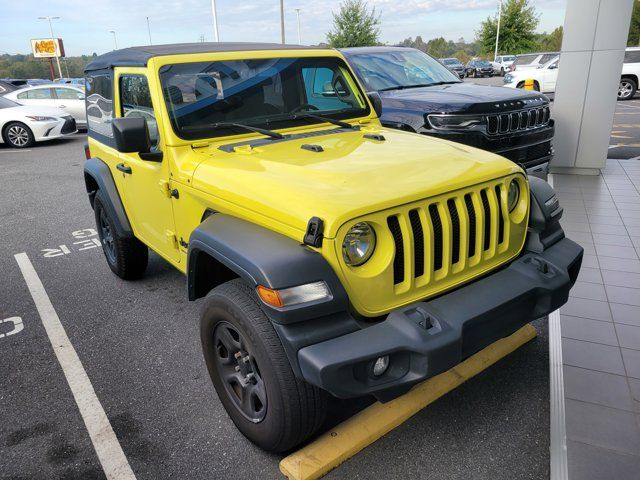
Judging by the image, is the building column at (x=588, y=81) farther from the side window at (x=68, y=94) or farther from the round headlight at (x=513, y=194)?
the side window at (x=68, y=94)

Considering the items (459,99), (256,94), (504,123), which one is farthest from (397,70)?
(256,94)

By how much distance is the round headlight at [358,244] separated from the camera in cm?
211

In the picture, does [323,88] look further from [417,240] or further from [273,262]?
[273,262]

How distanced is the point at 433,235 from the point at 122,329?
102 inches

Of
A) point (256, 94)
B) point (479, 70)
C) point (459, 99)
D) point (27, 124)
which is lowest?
point (27, 124)

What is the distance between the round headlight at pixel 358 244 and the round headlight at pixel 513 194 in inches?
39.7

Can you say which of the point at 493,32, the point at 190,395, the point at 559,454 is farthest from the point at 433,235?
the point at 493,32

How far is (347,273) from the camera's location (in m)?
2.06

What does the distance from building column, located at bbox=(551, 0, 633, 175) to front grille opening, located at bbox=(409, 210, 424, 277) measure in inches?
252

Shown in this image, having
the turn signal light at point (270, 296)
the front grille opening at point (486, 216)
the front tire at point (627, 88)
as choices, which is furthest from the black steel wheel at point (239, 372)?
the front tire at point (627, 88)

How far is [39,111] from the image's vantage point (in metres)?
12.8

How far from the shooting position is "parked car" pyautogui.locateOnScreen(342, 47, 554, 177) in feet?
18.0

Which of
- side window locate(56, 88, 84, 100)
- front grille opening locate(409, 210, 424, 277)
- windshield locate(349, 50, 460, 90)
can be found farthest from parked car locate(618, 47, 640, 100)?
front grille opening locate(409, 210, 424, 277)

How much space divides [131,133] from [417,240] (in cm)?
175
